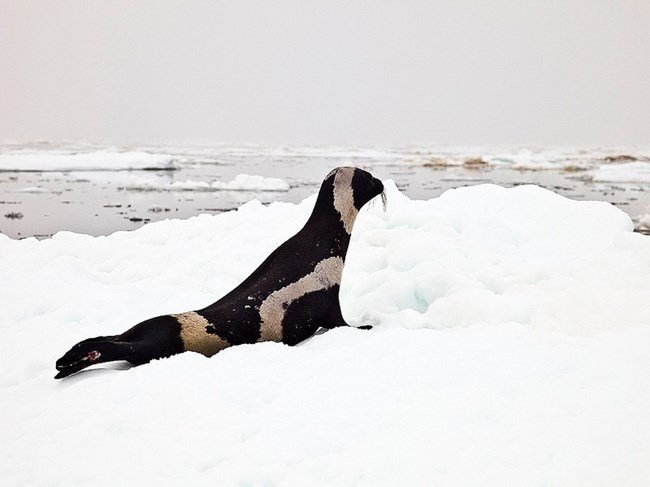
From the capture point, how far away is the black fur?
3.08 meters

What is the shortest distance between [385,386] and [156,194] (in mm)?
12634

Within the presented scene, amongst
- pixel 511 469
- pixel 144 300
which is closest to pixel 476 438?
pixel 511 469

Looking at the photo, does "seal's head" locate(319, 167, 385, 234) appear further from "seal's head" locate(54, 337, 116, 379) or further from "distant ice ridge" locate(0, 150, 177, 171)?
"distant ice ridge" locate(0, 150, 177, 171)

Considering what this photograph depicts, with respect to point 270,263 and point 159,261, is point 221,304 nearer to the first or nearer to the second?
point 270,263

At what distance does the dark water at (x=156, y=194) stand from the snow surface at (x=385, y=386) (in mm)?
5384

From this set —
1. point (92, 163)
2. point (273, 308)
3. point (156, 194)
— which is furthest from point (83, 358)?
point (92, 163)

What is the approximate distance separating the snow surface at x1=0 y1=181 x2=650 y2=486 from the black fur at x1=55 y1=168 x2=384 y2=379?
0.13m

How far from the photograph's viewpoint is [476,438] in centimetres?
212

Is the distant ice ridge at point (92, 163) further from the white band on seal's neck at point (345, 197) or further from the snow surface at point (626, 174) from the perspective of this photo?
the white band on seal's neck at point (345, 197)

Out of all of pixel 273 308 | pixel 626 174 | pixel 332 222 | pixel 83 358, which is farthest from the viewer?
pixel 626 174

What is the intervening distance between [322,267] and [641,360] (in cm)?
176

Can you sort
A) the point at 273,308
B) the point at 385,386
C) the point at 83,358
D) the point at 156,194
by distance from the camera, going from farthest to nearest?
the point at 156,194
the point at 273,308
the point at 83,358
the point at 385,386

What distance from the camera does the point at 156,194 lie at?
1442 centimetres

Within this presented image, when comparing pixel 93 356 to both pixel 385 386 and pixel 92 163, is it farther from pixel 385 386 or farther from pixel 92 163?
pixel 92 163
